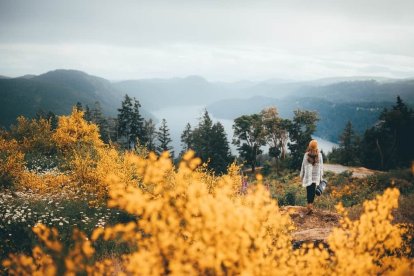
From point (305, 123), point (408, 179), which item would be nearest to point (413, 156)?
point (305, 123)

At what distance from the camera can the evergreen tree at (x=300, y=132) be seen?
4762cm

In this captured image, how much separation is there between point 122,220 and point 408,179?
18142mm

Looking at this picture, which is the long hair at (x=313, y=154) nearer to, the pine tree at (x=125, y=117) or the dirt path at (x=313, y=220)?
the dirt path at (x=313, y=220)

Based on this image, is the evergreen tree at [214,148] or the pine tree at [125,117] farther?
the pine tree at [125,117]

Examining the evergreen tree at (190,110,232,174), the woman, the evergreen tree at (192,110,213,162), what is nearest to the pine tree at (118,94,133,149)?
the evergreen tree at (192,110,213,162)

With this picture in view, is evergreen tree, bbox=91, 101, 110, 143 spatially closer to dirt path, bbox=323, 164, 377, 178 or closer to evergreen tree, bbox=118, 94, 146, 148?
evergreen tree, bbox=118, 94, 146, 148

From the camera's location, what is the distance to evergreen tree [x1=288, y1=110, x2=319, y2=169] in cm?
4762

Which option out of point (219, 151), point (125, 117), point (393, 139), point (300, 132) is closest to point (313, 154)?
point (300, 132)

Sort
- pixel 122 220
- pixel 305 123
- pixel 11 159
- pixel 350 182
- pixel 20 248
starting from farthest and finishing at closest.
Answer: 1. pixel 305 123
2. pixel 350 182
3. pixel 11 159
4. pixel 122 220
5. pixel 20 248

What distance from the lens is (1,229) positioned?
11742mm

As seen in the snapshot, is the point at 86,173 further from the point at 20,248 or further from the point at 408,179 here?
the point at 408,179

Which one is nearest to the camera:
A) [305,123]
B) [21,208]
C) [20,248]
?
[20,248]

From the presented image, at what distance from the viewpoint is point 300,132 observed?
A: 4994 cm

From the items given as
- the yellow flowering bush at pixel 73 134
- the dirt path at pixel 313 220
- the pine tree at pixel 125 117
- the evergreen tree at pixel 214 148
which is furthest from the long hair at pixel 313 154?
the pine tree at pixel 125 117
